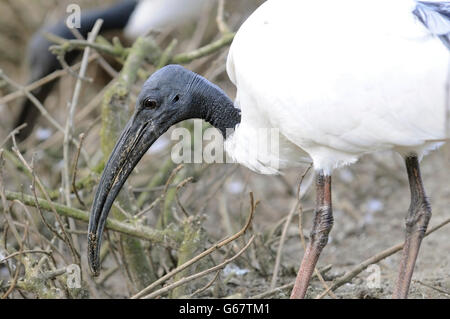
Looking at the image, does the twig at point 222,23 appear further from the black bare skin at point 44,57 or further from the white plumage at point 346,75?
the black bare skin at point 44,57

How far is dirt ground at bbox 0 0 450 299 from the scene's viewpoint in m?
3.68

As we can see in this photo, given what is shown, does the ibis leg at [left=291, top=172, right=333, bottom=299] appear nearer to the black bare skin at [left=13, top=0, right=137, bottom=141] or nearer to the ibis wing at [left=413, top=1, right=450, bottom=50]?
the ibis wing at [left=413, top=1, right=450, bottom=50]

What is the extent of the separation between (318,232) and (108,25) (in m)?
4.51

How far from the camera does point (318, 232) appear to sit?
3.07m

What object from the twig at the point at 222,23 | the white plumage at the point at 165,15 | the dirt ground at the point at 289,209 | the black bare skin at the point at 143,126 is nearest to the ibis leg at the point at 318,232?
the dirt ground at the point at 289,209

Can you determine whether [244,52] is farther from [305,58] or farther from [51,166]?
[51,166]

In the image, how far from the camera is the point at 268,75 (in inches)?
111

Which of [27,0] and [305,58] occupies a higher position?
[305,58]

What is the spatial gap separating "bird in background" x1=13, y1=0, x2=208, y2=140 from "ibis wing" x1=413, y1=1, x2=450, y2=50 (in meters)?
4.21

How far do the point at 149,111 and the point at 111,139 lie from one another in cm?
53

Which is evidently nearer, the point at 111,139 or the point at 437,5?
the point at 437,5
